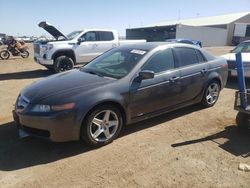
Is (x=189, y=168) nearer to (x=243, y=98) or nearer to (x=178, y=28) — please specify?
(x=243, y=98)

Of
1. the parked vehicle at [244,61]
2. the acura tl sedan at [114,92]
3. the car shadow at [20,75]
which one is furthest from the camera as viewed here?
the car shadow at [20,75]

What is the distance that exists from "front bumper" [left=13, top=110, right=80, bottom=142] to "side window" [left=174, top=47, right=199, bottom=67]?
2.64 m

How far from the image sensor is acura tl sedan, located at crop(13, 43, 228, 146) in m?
4.32

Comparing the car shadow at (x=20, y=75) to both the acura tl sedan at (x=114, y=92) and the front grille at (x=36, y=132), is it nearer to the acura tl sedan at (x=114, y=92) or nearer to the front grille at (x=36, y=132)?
the acura tl sedan at (x=114, y=92)

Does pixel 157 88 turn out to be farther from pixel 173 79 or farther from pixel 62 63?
pixel 62 63

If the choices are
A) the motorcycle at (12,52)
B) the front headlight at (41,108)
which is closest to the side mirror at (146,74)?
the front headlight at (41,108)

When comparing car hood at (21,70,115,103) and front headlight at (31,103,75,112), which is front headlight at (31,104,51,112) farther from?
car hood at (21,70,115,103)

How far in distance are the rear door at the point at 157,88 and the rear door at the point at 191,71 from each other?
0.18 metres

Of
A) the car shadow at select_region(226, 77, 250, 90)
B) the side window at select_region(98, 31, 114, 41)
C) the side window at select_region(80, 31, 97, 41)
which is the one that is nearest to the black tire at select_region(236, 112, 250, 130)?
the car shadow at select_region(226, 77, 250, 90)

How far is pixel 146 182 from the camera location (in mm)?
3701

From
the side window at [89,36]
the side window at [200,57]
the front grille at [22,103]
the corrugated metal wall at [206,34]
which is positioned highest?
the side window at [89,36]

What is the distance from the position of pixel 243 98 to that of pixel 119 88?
2116mm

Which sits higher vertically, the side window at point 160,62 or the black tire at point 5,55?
the side window at point 160,62

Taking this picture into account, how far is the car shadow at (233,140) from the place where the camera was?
181 inches
